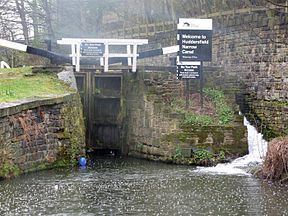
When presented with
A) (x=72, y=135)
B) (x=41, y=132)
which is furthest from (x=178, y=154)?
(x=41, y=132)

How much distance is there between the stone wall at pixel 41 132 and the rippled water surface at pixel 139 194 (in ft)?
1.57

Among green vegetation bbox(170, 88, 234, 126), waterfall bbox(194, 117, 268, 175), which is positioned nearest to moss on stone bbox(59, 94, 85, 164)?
green vegetation bbox(170, 88, 234, 126)

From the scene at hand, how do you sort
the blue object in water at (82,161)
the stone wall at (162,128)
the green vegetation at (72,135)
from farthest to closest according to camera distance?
the stone wall at (162,128)
the blue object in water at (82,161)
the green vegetation at (72,135)

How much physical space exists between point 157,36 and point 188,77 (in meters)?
10.6

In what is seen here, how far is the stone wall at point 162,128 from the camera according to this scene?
17.4 m

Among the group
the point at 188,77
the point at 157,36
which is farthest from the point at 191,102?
the point at 157,36

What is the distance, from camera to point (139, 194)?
12.6 m

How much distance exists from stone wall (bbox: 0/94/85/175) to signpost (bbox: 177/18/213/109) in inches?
128

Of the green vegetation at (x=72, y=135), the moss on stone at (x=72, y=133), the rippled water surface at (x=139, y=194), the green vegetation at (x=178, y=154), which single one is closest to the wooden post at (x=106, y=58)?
the moss on stone at (x=72, y=133)

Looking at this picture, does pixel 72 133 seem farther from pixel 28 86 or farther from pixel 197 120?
pixel 197 120

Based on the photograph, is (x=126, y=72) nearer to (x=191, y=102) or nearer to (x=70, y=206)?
(x=191, y=102)

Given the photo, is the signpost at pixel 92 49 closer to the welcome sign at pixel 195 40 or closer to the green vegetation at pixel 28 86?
the green vegetation at pixel 28 86

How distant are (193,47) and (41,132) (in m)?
5.54

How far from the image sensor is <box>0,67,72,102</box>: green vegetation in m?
16.5
